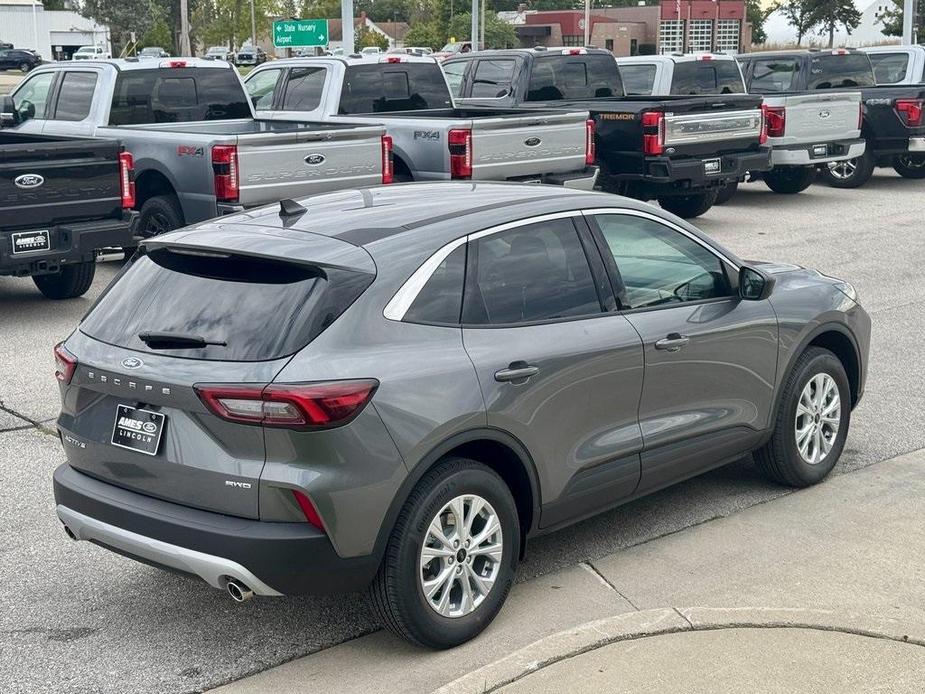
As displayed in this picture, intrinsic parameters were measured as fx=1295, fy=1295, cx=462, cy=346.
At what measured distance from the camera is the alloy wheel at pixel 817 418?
252 inches

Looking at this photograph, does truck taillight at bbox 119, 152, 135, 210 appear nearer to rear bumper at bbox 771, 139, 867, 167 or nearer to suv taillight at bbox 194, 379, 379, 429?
suv taillight at bbox 194, 379, 379, 429

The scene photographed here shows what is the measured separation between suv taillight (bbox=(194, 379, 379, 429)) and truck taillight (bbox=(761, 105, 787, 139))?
46.6 ft

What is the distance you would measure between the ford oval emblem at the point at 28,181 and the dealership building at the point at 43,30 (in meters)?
84.4

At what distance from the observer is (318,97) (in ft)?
50.1

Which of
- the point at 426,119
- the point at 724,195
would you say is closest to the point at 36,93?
the point at 426,119

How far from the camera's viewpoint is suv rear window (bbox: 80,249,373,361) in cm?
443

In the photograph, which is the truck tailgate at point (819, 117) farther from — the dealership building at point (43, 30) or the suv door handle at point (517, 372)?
the dealership building at point (43, 30)

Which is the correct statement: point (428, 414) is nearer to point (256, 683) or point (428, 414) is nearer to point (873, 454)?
point (256, 683)

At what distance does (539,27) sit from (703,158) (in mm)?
80490

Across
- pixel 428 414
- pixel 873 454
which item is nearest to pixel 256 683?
pixel 428 414

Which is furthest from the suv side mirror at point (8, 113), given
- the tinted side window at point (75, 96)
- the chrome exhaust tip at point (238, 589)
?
the chrome exhaust tip at point (238, 589)

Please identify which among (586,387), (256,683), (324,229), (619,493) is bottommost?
(256,683)

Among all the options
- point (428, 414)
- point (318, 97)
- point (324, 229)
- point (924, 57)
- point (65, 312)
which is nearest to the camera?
point (428, 414)

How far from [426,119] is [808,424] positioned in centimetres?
780
